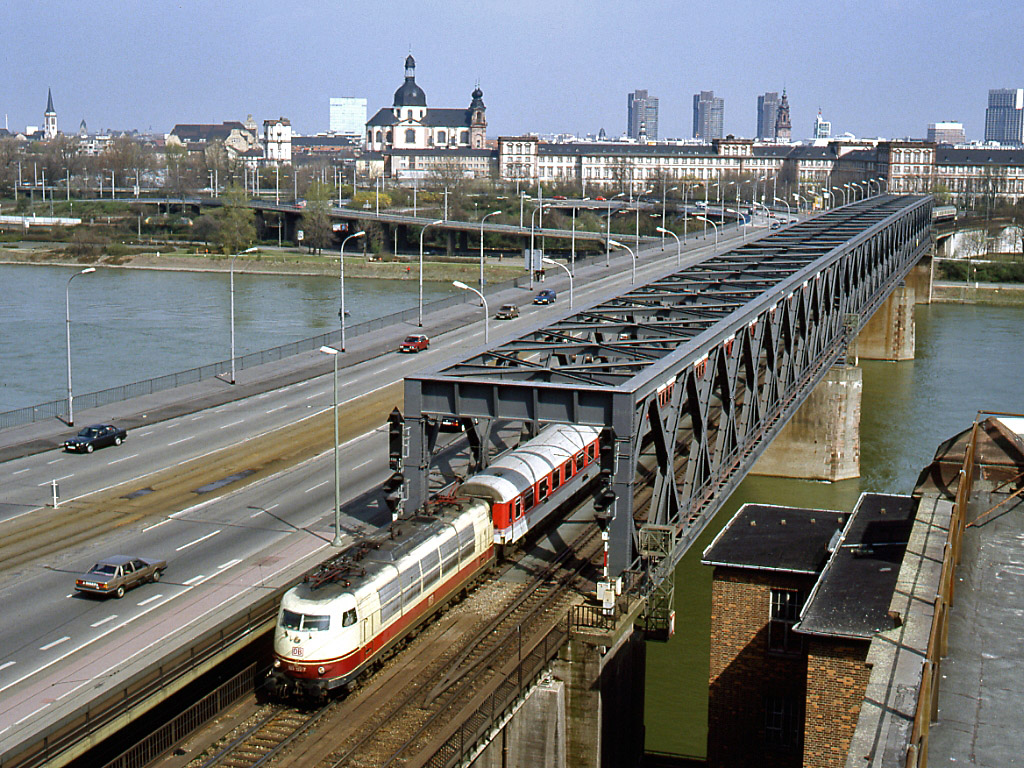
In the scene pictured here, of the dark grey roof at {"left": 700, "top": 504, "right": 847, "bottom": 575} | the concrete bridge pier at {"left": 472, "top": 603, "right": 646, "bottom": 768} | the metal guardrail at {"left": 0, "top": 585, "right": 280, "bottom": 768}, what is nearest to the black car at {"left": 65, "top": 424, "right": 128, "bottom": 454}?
the metal guardrail at {"left": 0, "top": 585, "right": 280, "bottom": 768}

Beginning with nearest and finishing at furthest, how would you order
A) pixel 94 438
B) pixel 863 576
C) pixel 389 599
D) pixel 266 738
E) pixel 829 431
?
pixel 266 738, pixel 863 576, pixel 389 599, pixel 94 438, pixel 829 431

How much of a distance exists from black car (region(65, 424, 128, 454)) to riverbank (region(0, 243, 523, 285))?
7564cm

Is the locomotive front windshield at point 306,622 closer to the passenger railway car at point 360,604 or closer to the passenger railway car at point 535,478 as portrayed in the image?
the passenger railway car at point 360,604

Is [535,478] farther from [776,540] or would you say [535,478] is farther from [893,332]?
[893,332]

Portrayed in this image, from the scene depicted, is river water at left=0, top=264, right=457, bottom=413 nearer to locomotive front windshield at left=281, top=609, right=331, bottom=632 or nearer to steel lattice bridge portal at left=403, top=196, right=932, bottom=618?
steel lattice bridge portal at left=403, top=196, right=932, bottom=618

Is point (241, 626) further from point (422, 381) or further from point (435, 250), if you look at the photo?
point (435, 250)

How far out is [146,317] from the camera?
9088 centimetres

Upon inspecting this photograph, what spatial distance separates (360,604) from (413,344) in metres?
41.8

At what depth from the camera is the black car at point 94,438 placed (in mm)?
42469

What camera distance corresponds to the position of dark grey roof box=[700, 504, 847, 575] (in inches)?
984

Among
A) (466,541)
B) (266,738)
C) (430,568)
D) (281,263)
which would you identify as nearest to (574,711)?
(430,568)

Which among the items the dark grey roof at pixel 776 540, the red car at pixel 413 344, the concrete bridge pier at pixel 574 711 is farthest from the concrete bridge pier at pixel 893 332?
the concrete bridge pier at pixel 574 711

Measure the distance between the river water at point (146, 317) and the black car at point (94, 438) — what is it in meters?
17.5

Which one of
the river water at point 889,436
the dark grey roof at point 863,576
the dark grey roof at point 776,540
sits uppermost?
the dark grey roof at point 863,576
